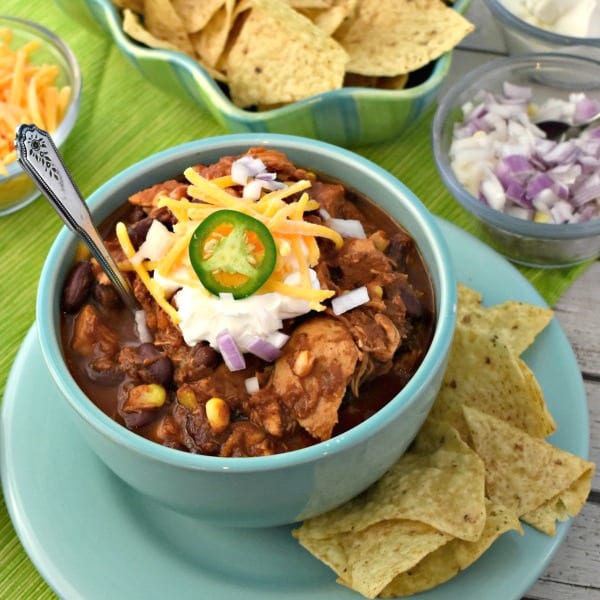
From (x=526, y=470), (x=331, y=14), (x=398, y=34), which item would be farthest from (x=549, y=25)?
(x=526, y=470)

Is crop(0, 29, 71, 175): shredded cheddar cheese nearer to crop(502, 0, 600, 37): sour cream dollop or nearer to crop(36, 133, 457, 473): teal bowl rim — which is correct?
crop(36, 133, 457, 473): teal bowl rim

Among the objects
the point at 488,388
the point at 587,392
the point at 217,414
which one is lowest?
the point at 587,392

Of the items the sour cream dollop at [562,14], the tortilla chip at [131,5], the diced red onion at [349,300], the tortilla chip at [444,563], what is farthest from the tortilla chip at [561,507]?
the tortilla chip at [131,5]

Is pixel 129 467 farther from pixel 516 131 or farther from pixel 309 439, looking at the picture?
pixel 516 131

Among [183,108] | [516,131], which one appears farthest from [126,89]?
[516,131]

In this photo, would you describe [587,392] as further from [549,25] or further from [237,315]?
[549,25]

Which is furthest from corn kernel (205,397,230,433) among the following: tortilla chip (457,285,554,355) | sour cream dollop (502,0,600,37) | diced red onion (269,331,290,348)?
sour cream dollop (502,0,600,37)
